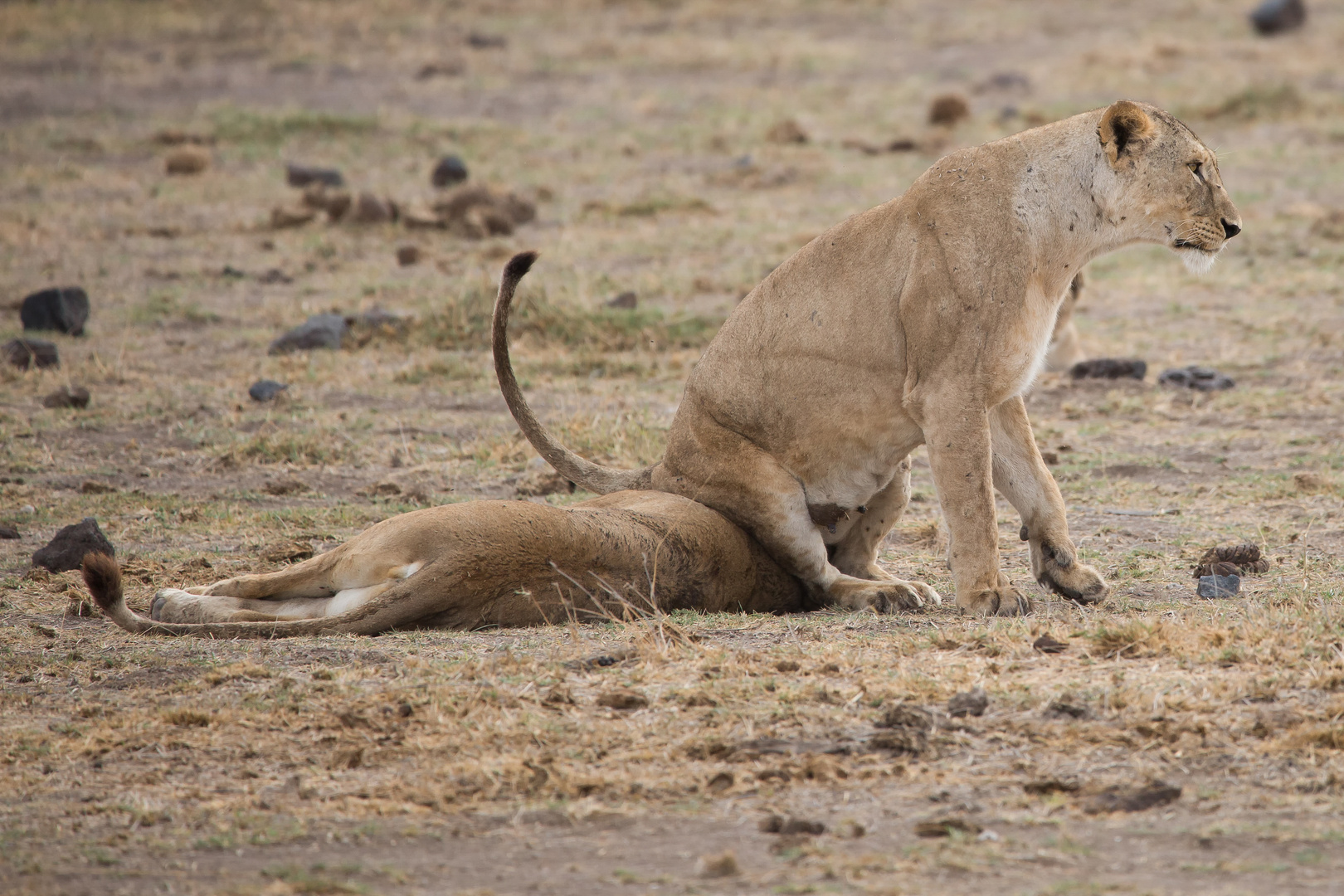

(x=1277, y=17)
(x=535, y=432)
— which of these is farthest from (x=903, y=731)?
(x=1277, y=17)

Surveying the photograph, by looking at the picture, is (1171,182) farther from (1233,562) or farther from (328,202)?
(328,202)

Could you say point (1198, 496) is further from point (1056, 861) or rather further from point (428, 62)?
point (428, 62)

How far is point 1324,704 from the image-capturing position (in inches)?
158

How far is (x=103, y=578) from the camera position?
16.0 feet

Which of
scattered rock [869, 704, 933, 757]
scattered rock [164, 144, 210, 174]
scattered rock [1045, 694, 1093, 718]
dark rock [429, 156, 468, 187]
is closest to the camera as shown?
scattered rock [869, 704, 933, 757]

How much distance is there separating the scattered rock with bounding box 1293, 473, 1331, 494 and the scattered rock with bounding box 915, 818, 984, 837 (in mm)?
4133

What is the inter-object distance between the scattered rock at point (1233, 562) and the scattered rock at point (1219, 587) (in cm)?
17

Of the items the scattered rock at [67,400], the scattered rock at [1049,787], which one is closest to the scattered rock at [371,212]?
the scattered rock at [67,400]

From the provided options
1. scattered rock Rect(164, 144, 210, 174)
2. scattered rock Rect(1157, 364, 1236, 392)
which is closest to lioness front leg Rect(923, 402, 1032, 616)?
scattered rock Rect(1157, 364, 1236, 392)

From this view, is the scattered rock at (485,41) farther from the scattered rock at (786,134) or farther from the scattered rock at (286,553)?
the scattered rock at (286,553)

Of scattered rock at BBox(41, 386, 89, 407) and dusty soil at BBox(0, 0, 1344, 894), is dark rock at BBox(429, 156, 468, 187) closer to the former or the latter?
dusty soil at BBox(0, 0, 1344, 894)

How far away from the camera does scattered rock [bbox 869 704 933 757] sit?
12.8ft

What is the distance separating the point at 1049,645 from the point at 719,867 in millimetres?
1619

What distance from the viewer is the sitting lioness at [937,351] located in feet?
17.1
